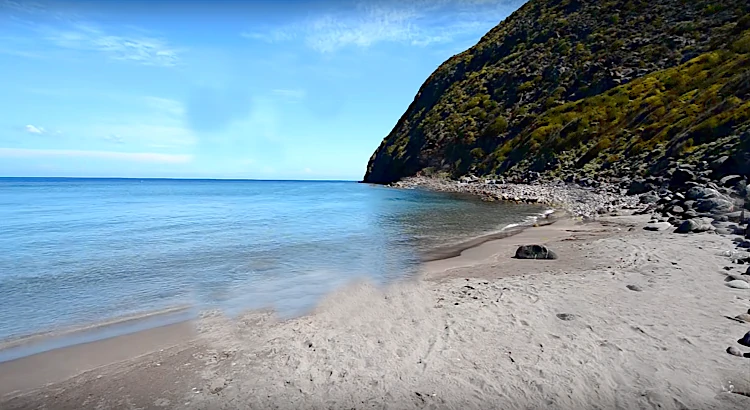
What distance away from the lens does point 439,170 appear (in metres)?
81.6

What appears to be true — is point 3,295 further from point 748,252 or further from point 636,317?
point 748,252

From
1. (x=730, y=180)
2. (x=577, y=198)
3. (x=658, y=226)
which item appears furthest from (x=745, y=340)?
(x=577, y=198)

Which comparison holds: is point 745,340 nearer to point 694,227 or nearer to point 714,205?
point 694,227

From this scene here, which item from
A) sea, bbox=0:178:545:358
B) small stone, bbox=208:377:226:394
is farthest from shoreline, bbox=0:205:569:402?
small stone, bbox=208:377:226:394

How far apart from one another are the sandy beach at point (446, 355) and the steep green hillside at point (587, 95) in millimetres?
24454

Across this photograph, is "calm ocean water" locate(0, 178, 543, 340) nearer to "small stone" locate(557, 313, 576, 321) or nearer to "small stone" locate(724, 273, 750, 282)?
"small stone" locate(557, 313, 576, 321)

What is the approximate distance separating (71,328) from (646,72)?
75.3 metres

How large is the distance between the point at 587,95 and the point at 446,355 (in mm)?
71077

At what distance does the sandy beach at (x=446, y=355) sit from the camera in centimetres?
548

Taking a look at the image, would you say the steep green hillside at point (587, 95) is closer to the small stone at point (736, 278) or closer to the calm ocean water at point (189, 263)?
the small stone at point (736, 278)

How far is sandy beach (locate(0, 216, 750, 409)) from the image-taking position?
5477mm

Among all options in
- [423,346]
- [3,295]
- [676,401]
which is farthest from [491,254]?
[3,295]

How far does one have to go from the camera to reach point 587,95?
220 ft

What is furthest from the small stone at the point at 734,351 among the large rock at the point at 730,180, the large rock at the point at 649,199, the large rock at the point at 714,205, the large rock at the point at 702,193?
the large rock at the point at 649,199
